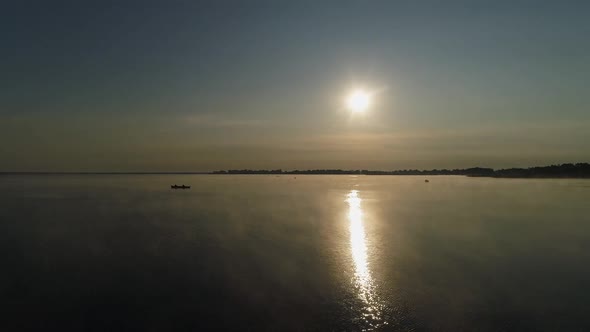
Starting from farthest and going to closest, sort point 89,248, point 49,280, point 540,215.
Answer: point 540,215 < point 89,248 < point 49,280

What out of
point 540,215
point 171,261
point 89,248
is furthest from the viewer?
point 540,215

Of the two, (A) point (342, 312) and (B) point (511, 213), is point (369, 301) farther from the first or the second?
(B) point (511, 213)

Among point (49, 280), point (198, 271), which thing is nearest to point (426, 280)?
point (198, 271)

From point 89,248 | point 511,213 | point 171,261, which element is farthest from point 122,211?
point 511,213

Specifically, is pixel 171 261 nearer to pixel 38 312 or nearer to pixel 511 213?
pixel 38 312

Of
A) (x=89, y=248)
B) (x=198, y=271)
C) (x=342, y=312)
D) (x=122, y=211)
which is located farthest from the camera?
(x=122, y=211)

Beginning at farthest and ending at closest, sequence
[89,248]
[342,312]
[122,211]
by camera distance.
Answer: [122,211]
[89,248]
[342,312]

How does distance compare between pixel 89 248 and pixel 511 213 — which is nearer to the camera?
pixel 89 248

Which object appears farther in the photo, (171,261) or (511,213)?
(511,213)
